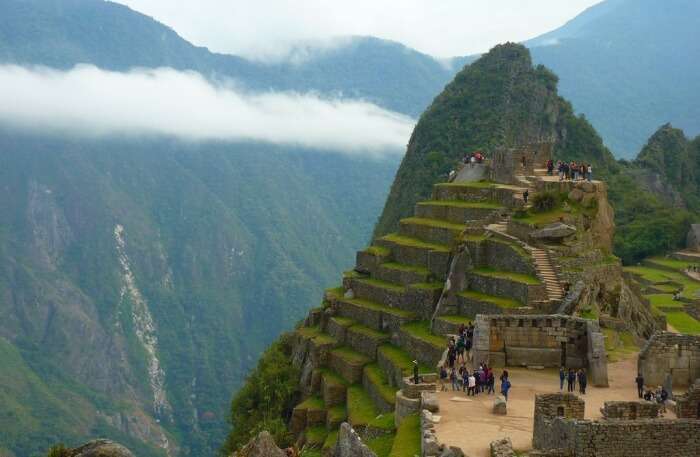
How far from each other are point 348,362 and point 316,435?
3.07 m

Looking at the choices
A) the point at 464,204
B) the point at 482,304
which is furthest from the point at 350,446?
the point at 464,204

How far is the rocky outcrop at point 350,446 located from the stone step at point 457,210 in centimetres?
2249

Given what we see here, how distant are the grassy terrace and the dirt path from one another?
13845 millimetres

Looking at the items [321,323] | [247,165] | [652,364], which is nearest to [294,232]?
[247,165]

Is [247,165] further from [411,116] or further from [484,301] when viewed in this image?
[484,301]

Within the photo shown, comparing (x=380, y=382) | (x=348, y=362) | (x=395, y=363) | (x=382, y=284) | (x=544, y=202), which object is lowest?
(x=348, y=362)

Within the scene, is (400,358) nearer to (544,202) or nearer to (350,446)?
(544,202)

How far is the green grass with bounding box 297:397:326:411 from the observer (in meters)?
36.2

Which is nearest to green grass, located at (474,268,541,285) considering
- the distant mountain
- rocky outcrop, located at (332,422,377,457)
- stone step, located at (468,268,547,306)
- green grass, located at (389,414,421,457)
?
stone step, located at (468,268,547,306)

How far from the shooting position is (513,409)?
56.7 feet

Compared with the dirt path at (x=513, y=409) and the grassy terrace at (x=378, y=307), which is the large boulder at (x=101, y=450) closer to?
the dirt path at (x=513, y=409)

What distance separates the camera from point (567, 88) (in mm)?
160750

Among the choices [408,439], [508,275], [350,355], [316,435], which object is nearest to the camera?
[408,439]

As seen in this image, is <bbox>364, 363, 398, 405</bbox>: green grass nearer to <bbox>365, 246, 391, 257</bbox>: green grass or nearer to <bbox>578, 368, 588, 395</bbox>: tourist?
<bbox>365, 246, 391, 257</bbox>: green grass
